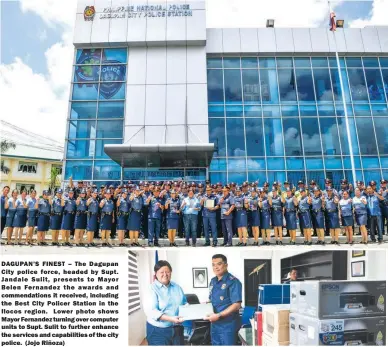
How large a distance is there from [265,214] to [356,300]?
374cm

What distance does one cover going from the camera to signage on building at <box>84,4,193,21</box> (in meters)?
14.2

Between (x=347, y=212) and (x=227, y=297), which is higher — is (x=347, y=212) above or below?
above

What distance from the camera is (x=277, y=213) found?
6594mm

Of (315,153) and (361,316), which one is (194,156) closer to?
(315,153)

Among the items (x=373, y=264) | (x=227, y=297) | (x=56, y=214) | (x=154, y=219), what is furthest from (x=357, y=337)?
(x=56, y=214)

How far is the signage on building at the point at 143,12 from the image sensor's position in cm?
1423

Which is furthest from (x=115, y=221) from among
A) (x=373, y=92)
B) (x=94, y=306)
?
(x=373, y=92)

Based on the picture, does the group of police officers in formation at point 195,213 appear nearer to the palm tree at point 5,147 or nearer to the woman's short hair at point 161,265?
the woman's short hair at point 161,265

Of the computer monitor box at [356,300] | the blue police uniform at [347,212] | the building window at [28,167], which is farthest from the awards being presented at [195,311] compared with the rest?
the building window at [28,167]

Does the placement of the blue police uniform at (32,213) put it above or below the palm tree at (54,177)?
below

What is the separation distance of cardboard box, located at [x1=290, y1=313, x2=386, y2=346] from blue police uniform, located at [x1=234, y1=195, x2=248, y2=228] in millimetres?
3510

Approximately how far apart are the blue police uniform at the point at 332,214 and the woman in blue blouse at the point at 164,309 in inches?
170

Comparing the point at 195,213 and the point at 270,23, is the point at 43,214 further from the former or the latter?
the point at 270,23

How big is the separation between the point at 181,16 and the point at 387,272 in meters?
13.8
